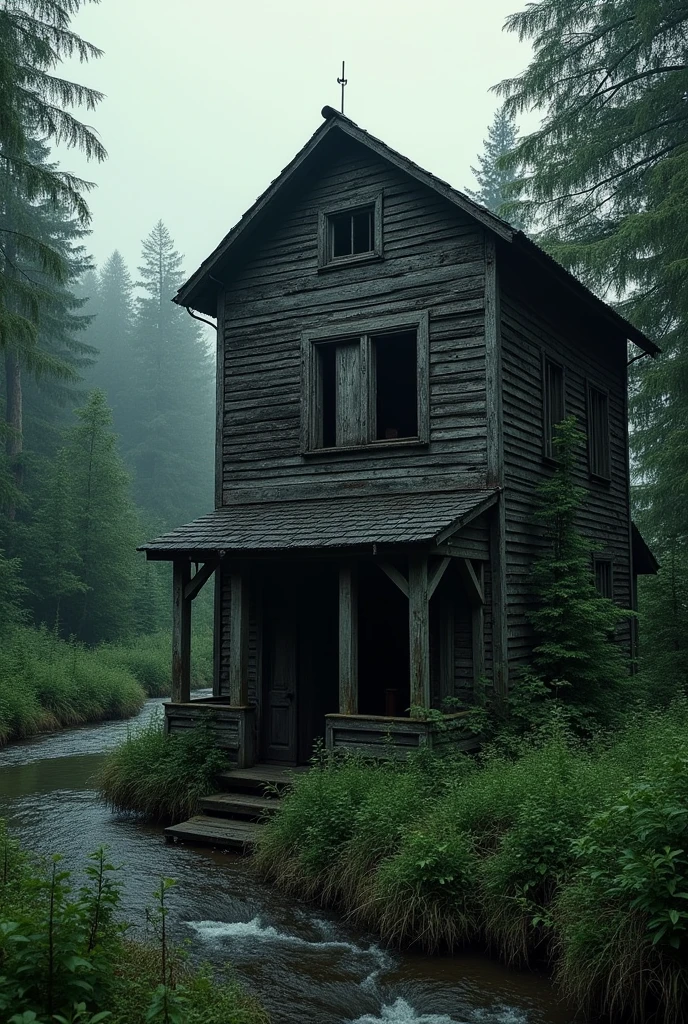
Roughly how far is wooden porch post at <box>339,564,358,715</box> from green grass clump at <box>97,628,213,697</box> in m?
16.4

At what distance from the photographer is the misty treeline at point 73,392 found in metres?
16.7

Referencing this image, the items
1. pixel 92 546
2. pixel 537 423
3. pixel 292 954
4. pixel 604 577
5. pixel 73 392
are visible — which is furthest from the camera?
pixel 73 392

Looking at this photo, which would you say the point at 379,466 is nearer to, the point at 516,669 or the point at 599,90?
the point at 516,669

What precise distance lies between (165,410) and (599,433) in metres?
44.4

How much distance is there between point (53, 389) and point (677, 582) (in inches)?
1156

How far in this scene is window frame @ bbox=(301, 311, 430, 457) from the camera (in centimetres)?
1239

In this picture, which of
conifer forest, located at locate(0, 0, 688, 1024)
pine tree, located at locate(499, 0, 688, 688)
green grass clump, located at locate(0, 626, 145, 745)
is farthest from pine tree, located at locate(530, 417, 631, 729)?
green grass clump, located at locate(0, 626, 145, 745)

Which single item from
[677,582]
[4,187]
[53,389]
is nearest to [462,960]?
[677,582]

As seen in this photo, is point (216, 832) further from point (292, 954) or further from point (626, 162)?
point (626, 162)

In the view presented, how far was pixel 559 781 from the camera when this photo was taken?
24.9ft

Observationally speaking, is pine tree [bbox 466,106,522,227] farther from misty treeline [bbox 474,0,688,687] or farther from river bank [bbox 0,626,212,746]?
river bank [bbox 0,626,212,746]

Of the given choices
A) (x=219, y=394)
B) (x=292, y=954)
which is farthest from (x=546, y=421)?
(x=292, y=954)

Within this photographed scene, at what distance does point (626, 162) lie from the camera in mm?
20844

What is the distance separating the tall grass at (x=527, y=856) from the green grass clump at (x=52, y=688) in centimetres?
→ 1111
